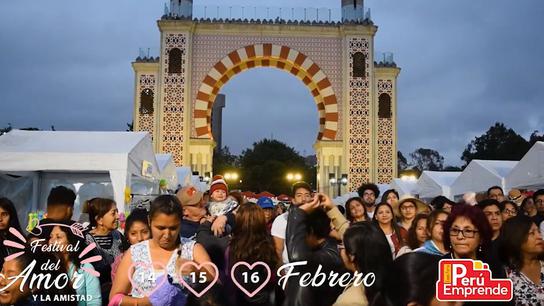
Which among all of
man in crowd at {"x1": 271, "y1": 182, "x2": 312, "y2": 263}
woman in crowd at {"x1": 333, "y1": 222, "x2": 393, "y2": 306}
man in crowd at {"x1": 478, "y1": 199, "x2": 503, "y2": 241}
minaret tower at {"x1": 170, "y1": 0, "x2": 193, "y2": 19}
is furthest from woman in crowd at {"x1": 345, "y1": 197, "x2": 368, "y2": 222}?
minaret tower at {"x1": 170, "y1": 0, "x2": 193, "y2": 19}

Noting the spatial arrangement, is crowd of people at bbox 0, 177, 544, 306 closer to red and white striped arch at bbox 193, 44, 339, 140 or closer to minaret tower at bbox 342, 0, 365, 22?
red and white striped arch at bbox 193, 44, 339, 140

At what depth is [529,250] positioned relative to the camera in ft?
8.01

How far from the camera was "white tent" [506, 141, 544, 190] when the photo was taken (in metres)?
7.99

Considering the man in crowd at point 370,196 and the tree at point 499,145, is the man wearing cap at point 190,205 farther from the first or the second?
the tree at point 499,145

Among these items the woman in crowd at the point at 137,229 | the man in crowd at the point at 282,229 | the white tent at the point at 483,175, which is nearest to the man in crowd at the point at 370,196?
the man in crowd at the point at 282,229

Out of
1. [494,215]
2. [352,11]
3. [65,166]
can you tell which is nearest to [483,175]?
[494,215]

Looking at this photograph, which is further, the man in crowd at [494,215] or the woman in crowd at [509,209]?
the woman in crowd at [509,209]

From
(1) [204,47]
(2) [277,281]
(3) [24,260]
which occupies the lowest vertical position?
(2) [277,281]

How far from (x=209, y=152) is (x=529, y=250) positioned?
1423 cm

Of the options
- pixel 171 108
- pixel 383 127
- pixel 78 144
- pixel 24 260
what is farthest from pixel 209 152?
pixel 24 260

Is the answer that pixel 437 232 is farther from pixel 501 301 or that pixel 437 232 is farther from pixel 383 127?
pixel 383 127

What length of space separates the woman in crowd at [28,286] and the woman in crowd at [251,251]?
0.84m

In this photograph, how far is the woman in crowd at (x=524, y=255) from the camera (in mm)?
2367

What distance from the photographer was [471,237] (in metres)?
2.37
